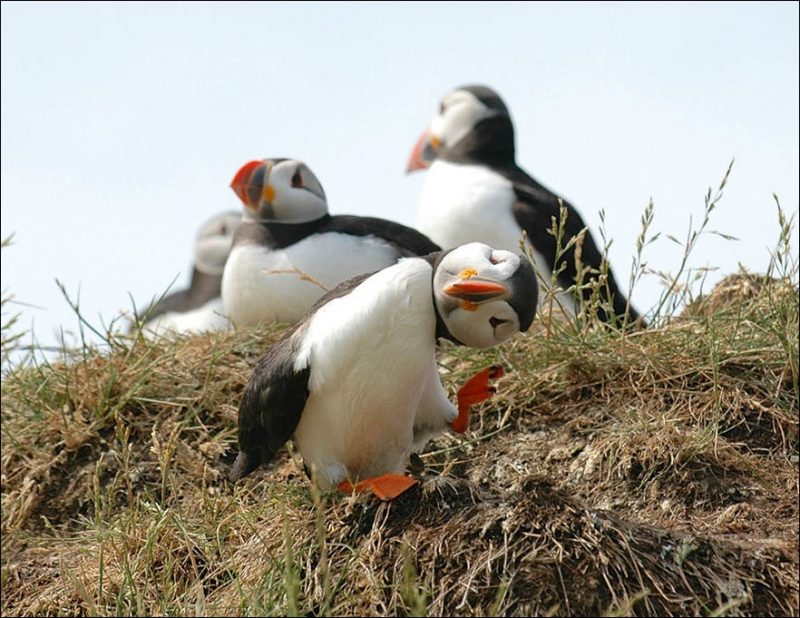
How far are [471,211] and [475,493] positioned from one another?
422 cm

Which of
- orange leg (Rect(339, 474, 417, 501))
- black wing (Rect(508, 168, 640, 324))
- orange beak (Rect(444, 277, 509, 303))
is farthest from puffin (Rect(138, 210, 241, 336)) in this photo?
orange beak (Rect(444, 277, 509, 303))

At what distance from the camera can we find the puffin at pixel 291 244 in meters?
7.11

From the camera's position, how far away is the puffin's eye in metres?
7.46

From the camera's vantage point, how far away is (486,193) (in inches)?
331

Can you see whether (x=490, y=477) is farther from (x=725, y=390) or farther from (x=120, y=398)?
(x=120, y=398)

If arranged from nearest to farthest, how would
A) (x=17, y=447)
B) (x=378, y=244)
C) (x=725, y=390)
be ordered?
(x=725, y=390), (x=17, y=447), (x=378, y=244)

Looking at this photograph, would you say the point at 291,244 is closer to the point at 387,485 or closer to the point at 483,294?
the point at 387,485

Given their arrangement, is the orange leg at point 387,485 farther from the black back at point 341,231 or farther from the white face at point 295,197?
the white face at point 295,197

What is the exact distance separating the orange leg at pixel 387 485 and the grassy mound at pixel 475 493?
0.17 ft

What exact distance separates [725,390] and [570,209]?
2959 mm

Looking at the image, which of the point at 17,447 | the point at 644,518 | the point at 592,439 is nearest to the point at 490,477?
the point at 592,439

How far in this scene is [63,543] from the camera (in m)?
5.36

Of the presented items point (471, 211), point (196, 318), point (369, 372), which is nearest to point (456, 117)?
point (471, 211)

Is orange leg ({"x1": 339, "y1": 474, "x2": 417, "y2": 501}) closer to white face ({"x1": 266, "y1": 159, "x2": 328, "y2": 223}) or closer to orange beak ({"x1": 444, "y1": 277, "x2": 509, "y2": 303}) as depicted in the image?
orange beak ({"x1": 444, "y1": 277, "x2": 509, "y2": 303})
